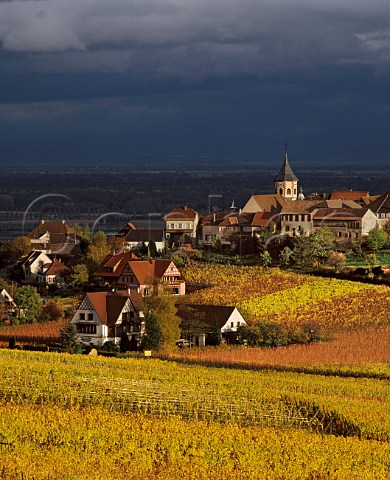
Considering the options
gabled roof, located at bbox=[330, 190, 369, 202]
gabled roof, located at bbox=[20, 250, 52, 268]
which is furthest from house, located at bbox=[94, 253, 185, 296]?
gabled roof, located at bbox=[330, 190, 369, 202]

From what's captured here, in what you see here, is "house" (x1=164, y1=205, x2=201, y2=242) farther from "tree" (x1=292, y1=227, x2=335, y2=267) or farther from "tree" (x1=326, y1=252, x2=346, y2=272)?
"tree" (x1=326, y1=252, x2=346, y2=272)

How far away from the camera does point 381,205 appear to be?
76.4 m

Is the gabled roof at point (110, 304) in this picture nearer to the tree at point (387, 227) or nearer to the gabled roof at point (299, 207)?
the tree at point (387, 227)

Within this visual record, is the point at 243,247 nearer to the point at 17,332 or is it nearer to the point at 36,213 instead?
the point at 17,332

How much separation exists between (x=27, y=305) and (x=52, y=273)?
13808mm

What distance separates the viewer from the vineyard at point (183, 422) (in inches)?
852

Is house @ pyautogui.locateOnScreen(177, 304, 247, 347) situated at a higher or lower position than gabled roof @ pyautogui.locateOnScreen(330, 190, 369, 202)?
lower

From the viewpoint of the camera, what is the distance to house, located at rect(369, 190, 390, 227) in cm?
7436

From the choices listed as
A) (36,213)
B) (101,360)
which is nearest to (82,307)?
(101,360)

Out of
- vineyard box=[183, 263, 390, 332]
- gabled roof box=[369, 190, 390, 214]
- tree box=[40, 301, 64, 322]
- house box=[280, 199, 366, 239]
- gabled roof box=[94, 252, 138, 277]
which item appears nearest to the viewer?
vineyard box=[183, 263, 390, 332]

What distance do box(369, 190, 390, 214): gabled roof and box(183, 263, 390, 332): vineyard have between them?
1644 centimetres

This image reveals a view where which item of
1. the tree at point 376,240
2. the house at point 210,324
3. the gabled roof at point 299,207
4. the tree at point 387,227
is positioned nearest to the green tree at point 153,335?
the house at point 210,324

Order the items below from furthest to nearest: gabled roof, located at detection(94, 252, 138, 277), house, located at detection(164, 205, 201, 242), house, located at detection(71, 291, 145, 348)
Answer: house, located at detection(164, 205, 201, 242) < gabled roof, located at detection(94, 252, 138, 277) < house, located at detection(71, 291, 145, 348)

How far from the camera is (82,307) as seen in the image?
46.4 m
